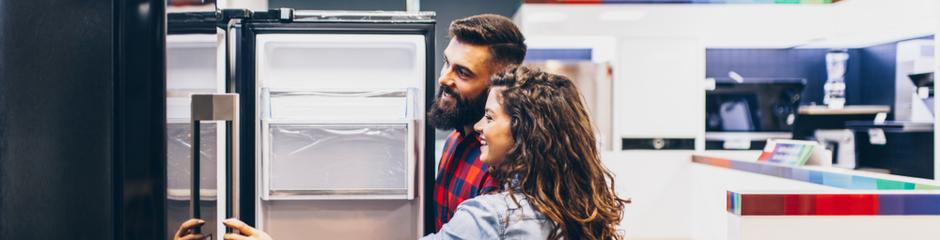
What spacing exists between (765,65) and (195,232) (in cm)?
683

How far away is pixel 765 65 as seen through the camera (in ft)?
23.1

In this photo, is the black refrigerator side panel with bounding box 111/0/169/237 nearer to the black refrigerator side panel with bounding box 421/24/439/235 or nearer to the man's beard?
the man's beard

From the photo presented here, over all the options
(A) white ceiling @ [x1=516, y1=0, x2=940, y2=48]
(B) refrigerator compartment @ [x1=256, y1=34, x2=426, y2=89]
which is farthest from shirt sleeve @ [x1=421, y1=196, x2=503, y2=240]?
(A) white ceiling @ [x1=516, y1=0, x2=940, y2=48]

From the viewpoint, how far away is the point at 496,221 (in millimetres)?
1267

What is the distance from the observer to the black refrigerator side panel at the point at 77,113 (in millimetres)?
792

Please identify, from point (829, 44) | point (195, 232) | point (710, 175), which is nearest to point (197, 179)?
point (195, 232)

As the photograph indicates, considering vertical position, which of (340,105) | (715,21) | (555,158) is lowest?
(555,158)

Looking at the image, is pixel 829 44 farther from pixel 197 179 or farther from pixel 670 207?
pixel 197 179

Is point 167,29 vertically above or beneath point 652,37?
beneath

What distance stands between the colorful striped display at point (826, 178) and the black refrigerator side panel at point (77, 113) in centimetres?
296

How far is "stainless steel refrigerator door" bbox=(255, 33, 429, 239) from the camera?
2.60 metres

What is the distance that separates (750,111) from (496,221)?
5.62 m

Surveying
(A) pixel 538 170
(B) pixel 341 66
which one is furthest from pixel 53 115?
(B) pixel 341 66

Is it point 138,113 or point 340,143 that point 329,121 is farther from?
point 138,113
